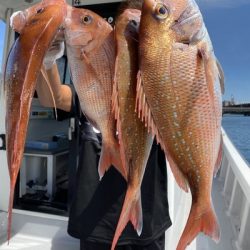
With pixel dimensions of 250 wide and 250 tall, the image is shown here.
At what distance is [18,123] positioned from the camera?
782mm

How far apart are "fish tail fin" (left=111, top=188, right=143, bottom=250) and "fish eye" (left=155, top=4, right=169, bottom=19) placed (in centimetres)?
47

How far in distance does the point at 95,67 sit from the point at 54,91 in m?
0.59

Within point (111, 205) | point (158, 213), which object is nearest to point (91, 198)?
point (111, 205)

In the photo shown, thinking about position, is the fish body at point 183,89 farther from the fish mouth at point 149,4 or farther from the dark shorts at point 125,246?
the dark shorts at point 125,246

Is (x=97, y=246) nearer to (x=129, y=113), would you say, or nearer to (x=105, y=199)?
(x=105, y=199)

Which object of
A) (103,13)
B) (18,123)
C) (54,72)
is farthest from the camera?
(103,13)

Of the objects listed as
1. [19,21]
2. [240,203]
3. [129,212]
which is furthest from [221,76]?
[240,203]

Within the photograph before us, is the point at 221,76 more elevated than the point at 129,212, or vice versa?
the point at 221,76

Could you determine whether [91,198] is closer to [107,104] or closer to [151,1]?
[107,104]

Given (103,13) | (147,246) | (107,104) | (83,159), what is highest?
(103,13)

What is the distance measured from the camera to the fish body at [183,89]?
0.87 m

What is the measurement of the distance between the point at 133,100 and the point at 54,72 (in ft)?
1.69

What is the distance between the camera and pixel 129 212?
0.93m

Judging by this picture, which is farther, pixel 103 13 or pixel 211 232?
pixel 103 13
